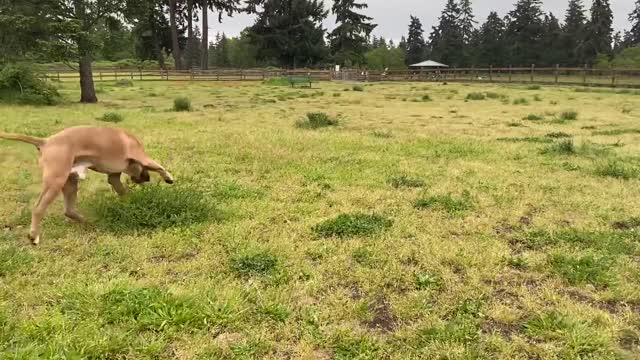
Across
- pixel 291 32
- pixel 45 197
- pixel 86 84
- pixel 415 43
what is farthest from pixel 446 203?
pixel 415 43

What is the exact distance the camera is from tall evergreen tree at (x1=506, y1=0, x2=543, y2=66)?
78.6m

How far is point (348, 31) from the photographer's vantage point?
64625mm

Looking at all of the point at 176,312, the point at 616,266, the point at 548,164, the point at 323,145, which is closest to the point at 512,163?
the point at 548,164

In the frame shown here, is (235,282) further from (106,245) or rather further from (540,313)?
(540,313)

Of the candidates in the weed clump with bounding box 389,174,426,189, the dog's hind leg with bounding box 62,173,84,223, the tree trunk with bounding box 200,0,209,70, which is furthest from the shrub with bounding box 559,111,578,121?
the tree trunk with bounding box 200,0,209,70

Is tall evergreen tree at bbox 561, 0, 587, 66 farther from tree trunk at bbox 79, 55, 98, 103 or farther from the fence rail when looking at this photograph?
tree trunk at bbox 79, 55, 98, 103

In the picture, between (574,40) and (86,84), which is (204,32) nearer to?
(86,84)

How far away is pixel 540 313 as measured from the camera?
148 inches

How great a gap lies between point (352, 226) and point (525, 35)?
3248 inches

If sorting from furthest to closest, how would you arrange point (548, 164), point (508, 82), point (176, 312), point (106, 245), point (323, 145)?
point (508, 82)
point (323, 145)
point (548, 164)
point (106, 245)
point (176, 312)

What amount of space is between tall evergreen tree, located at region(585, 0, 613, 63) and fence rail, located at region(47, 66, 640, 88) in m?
31.0

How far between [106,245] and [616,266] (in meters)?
4.39

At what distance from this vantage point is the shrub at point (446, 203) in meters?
6.30

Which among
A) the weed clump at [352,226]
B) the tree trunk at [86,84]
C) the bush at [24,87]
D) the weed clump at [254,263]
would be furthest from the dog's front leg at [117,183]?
the tree trunk at [86,84]
